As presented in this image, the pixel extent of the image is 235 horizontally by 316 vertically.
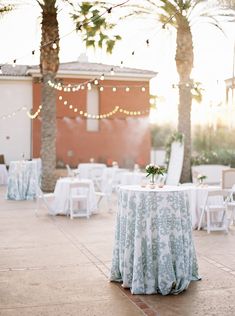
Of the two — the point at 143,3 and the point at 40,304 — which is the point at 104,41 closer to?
the point at 143,3

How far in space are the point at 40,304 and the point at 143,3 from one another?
1361 cm

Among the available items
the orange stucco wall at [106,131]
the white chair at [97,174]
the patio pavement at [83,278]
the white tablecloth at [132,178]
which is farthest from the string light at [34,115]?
the patio pavement at [83,278]

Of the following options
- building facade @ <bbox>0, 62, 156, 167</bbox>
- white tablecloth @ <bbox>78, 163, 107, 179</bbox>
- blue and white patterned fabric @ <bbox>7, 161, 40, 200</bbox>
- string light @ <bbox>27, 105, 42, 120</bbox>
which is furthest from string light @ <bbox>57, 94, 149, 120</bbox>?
blue and white patterned fabric @ <bbox>7, 161, 40, 200</bbox>

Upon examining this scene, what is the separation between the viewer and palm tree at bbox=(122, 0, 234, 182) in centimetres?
1741

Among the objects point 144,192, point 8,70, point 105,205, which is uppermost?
point 8,70

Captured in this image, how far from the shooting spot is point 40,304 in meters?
5.70

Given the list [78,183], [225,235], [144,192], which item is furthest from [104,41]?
[144,192]

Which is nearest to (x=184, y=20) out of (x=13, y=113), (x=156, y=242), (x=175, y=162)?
(x=175, y=162)

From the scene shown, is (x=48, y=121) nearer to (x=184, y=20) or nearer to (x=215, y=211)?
(x=184, y=20)

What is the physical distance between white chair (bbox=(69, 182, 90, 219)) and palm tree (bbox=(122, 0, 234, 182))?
651cm

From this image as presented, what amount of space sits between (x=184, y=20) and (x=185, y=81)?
1848 mm

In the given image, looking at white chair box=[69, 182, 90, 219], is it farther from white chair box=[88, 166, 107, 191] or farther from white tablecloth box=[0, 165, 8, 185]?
white tablecloth box=[0, 165, 8, 185]

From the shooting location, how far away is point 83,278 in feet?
22.1

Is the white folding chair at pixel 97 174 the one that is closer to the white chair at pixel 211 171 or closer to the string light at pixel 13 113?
the white chair at pixel 211 171
